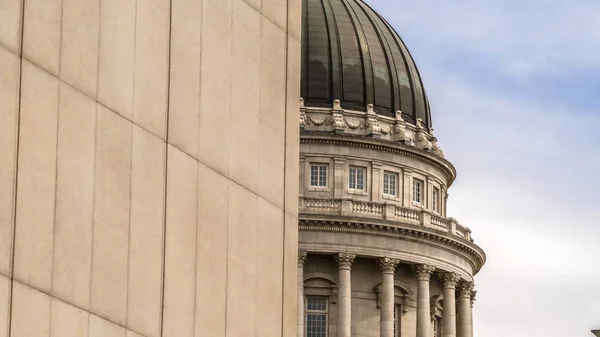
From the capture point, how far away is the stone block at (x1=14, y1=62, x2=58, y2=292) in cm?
2167

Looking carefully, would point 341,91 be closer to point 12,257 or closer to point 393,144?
point 393,144

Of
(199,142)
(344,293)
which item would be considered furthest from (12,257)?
(344,293)

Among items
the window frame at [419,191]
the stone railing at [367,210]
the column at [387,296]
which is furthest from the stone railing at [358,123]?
the column at [387,296]

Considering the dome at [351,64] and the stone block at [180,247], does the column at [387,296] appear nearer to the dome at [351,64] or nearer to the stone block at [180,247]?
the dome at [351,64]

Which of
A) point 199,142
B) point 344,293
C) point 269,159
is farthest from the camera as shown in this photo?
point 344,293

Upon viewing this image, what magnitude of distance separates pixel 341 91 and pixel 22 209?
7977 cm

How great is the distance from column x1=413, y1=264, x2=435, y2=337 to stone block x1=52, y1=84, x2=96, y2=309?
251ft

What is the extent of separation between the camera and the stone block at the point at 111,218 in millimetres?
23031

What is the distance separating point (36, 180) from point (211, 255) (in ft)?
14.2

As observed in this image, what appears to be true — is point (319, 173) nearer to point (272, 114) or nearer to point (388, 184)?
point (388, 184)

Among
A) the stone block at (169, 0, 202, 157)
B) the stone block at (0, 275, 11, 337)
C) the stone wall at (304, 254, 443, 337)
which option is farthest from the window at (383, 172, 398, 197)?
the stone block at (0, 275, 11, 337)

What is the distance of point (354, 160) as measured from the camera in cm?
9894

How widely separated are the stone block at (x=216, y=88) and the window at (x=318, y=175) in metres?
71.6

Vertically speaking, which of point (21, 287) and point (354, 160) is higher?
point (354, 160)
